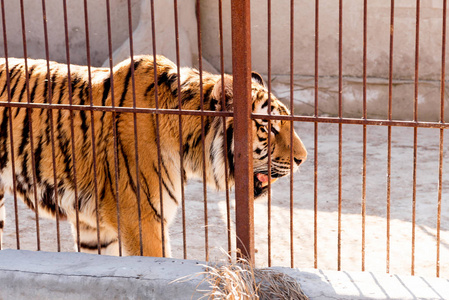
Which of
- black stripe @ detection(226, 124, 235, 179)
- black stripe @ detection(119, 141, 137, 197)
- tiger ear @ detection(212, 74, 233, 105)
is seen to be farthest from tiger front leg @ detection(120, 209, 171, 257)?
tiger ear @ detection(212, 74, 233, 105)

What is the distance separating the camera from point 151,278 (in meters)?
2.75

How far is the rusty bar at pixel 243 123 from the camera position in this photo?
8.83ft

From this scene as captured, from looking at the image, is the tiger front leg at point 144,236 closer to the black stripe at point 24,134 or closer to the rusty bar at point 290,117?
the rusty bar at point 290,117

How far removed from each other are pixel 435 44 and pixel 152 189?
5605 millimetres

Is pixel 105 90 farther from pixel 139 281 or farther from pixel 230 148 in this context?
pixel 139 281

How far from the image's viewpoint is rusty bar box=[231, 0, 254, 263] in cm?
269

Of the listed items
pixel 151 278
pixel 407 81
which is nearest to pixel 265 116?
pixel 151 278

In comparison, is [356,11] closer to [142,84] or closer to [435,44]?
[435,44]

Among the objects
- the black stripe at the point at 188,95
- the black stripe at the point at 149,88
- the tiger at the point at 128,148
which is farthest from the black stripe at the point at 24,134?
the black stripe at the point at 188,95

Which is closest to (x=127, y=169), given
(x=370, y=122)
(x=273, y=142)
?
(x=273, y=142)

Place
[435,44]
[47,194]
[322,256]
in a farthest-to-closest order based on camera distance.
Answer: [435,44] → [322,256] → [47,194]

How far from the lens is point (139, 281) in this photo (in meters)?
2.75

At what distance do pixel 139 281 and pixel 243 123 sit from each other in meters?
0.76

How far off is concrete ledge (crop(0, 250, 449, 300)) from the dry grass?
0.05m
